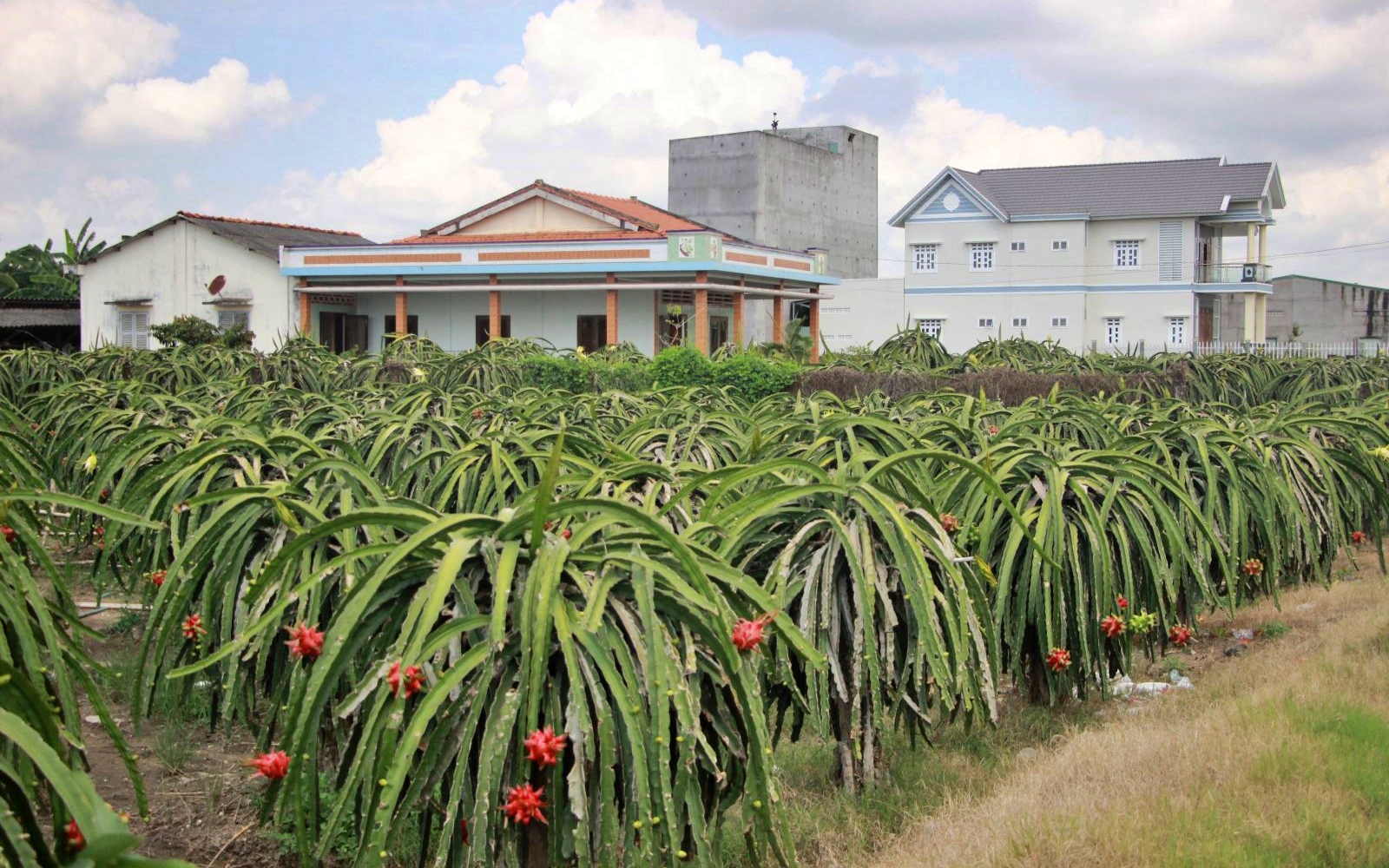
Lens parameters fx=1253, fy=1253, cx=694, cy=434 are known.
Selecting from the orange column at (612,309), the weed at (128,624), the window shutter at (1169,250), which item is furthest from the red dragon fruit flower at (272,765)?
the window shutter at (1169,250)

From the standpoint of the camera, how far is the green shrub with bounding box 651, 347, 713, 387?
1716 cm

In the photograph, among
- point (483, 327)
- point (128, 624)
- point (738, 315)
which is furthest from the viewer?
point (483, 327)

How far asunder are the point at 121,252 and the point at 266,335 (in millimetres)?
4728

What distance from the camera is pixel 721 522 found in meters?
3.88

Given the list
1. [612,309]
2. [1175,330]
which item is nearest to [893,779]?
[612,309]

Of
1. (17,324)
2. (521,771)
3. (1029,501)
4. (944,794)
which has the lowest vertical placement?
(944,794)

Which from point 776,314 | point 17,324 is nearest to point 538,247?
point 776,314

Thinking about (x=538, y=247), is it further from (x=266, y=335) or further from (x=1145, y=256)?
(x=1145, y=256)

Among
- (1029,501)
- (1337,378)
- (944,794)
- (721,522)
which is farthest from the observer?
(1337,378)

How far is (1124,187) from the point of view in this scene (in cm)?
4091

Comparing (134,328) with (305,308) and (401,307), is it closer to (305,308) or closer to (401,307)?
(305,308)

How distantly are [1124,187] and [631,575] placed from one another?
4130cm

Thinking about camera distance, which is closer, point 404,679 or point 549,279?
point 404,679

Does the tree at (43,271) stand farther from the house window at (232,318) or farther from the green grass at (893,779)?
the green grass at (893,779)
